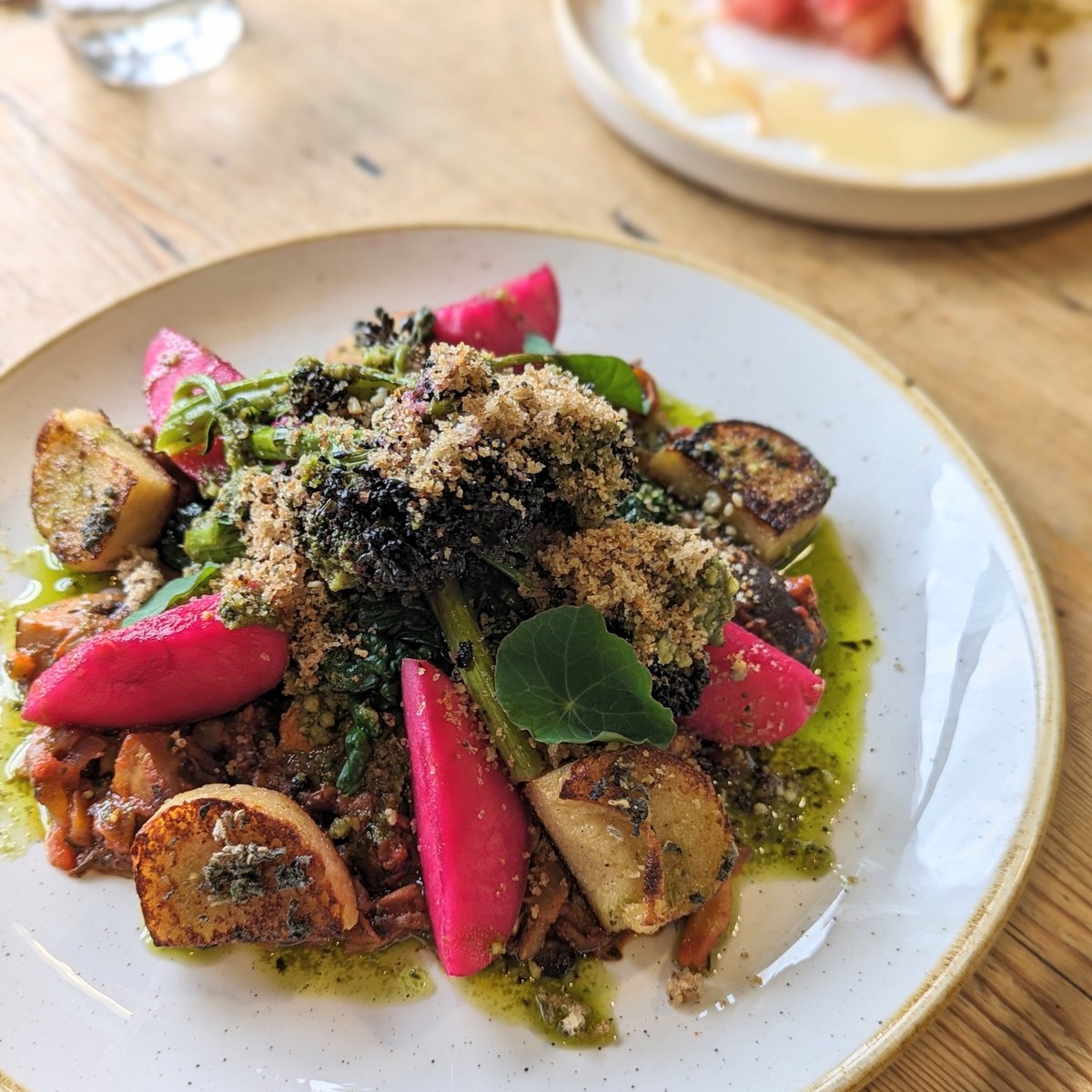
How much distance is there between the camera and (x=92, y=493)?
2139 millimetres

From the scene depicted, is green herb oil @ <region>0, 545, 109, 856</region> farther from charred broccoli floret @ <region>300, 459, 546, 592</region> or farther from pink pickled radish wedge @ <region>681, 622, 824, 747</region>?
pink pickled radish wedge @ <region>681, 622, 824, 747</region>

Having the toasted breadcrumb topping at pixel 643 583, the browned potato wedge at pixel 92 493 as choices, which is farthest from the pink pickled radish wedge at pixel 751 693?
the browned potato wedge at pixel 92 493

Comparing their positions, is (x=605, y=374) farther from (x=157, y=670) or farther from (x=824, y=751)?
(x=157, y=670)

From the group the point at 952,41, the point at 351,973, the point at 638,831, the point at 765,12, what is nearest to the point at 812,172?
the point at 952,41

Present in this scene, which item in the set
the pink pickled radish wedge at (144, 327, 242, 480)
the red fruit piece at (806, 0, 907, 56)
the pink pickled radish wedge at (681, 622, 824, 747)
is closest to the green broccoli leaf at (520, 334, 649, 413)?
the pink pickled radish wedge at (681, 622, 824, 747)

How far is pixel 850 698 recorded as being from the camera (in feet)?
7.11

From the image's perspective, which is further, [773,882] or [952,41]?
[952,41]

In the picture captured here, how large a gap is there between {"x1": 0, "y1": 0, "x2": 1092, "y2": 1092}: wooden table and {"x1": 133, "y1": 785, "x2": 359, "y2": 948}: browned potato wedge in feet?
5.54

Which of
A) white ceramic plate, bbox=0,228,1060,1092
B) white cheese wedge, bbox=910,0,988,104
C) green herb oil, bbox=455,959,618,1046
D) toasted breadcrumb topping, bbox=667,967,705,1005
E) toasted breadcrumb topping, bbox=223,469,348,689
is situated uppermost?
white cheese wedge, bbox=910,0,988,104

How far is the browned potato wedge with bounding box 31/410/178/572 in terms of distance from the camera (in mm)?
2111

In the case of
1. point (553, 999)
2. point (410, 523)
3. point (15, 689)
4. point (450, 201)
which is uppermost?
point (410, 523)

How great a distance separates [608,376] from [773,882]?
1204mm

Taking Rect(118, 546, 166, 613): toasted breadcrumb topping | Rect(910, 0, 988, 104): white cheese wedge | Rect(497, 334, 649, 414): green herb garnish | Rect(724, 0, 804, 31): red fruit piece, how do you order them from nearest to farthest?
Rect(118, 546, 166, 613): toasted breadcrumb topping, Rect(497, 334, 649, 414): green herb garnish, Rect(910, 0, 988, 104): white cheese wedge, Rect(724, 0, 804, 31): red fruit piece

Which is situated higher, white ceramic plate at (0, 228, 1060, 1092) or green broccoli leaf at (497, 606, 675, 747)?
green broccoli leaf at (497, 606, 675, 747)
